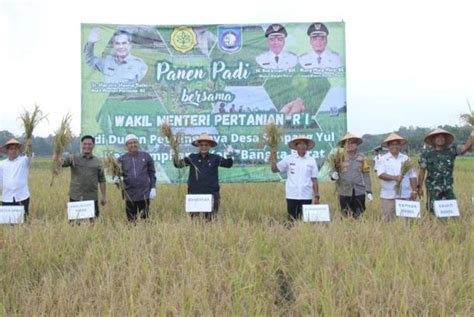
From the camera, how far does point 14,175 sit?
533cm

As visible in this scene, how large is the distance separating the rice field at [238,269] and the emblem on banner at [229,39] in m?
4.03

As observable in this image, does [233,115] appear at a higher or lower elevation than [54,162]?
Answer: higher

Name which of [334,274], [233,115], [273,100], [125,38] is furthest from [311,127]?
[334,274]

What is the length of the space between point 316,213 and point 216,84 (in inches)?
146

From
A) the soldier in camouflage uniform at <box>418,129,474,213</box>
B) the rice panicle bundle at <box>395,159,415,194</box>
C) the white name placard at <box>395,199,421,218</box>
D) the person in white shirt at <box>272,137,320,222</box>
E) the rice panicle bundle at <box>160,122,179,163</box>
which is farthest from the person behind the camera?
the rice panicle bundle at <box>160,122,179,163</box>

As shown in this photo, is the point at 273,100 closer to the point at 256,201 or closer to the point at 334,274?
the point at 256,201

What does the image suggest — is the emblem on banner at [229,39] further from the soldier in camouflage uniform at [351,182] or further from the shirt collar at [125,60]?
the soldier in camouflage uniform at [351,182]

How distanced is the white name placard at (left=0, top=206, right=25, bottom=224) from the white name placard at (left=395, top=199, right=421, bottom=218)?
3.92 m

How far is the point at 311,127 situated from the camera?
25.5 ft

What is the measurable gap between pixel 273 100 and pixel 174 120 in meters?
1.72

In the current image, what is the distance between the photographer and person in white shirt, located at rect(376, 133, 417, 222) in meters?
5.31

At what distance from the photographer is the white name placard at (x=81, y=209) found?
15.9 ft

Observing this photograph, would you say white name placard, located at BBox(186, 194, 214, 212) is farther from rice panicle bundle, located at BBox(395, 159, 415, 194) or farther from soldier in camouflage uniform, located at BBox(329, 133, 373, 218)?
rice panicle bundle, located at BBox(395, 159, 415, 194)

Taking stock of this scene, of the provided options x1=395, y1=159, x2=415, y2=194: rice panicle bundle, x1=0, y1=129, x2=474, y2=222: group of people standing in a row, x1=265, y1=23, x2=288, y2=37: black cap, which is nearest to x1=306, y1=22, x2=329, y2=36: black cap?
x1=265, y1=23, x2=288, y2=37: black cap
